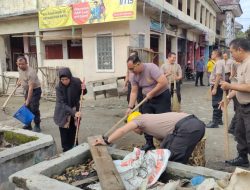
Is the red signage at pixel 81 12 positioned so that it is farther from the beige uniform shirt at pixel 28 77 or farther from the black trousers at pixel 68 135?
the black trousers at pixel 68 135

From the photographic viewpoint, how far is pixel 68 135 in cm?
482

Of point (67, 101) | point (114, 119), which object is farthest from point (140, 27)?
point (67, 101)

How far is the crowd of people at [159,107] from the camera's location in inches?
129

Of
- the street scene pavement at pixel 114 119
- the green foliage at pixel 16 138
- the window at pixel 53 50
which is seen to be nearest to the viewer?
the green foliage at pixel 16 138

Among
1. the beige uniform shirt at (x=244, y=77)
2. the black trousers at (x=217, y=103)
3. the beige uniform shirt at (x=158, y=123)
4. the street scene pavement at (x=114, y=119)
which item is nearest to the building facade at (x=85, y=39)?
the street scene pavement at (x=114, y=119)

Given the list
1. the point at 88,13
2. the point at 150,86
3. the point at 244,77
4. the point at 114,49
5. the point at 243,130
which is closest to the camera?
the point at 244,77

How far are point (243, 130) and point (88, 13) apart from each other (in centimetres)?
728

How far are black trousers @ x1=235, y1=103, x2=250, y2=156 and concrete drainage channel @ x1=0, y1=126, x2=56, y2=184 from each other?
2.60m

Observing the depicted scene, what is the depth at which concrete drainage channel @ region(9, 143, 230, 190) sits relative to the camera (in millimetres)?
2768

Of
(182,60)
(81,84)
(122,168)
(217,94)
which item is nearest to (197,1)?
(182,60)

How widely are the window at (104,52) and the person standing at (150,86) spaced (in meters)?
5.84

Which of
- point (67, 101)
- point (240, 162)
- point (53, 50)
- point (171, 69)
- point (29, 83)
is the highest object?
point (53, 50)

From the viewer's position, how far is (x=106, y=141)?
3475 mm

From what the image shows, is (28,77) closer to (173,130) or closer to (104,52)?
(173,130)
